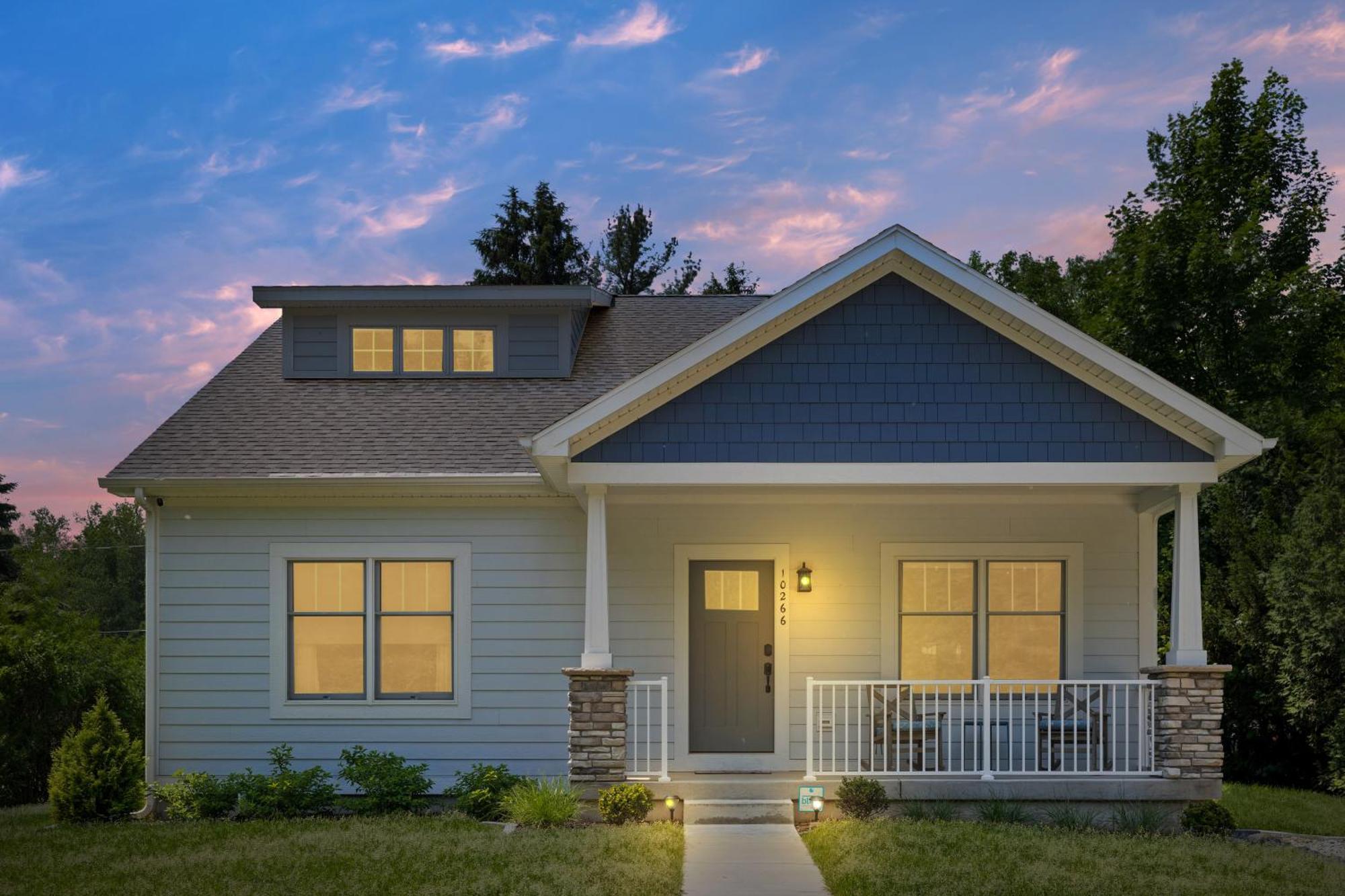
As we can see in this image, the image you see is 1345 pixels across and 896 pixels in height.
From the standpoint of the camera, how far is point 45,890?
7688mm

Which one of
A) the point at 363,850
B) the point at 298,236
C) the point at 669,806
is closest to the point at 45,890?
the point at 363,850

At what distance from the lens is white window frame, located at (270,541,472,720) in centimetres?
1122

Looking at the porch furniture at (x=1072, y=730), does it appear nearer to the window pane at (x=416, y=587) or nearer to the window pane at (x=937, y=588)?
the window pane at (x=937, y=588)

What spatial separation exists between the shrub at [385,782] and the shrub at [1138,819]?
20.6 ft

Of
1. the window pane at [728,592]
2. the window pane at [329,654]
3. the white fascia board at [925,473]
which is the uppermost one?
the white fascia board at [925,473]

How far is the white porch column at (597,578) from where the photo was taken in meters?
9.81

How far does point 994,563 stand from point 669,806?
438 cm

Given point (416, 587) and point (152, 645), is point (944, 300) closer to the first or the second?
point (416, 587)

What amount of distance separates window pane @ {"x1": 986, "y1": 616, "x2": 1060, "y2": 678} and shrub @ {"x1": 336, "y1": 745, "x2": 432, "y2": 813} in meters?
5.86

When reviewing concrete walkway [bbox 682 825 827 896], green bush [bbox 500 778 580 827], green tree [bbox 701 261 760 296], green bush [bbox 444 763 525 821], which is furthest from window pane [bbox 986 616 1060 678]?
green tree [bbox 701 261 760 296]

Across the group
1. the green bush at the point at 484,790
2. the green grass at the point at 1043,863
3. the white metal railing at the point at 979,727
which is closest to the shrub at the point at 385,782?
the green bush at the point at 484,790

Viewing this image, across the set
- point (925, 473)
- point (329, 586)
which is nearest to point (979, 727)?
point (925, 473)

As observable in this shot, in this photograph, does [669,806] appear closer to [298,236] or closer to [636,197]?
[298,236]

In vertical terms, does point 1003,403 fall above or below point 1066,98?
below
